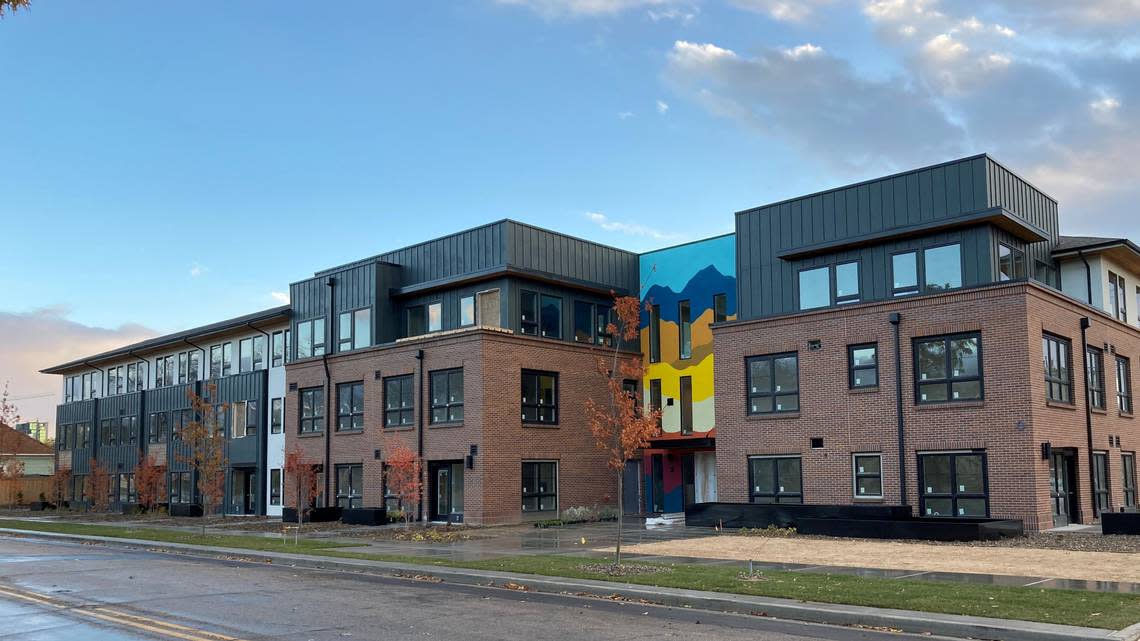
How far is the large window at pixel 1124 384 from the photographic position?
104 ft

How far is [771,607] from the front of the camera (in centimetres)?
1373

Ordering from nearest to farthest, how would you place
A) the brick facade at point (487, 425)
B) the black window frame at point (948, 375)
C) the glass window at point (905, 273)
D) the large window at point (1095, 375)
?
the black window frame at point (948, 375), the glass window at point (905, 273), the large window at point (1095, 375), the brick facade at point (487, 425)

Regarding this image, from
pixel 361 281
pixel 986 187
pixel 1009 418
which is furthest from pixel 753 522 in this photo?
pixel 361 281

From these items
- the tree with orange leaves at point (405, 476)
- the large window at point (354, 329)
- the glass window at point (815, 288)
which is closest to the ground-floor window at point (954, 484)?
the glass window at point (815, 288)

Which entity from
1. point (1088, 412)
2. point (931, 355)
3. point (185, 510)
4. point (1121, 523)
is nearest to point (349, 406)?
point (185, 510)

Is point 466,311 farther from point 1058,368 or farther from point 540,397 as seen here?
point 1058,368

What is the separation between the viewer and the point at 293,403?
41719mm

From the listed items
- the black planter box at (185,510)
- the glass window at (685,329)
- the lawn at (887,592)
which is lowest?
the black planter box at (185,510)

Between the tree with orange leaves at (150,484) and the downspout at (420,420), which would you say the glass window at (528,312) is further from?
the tree with orange leaves at (150,484)

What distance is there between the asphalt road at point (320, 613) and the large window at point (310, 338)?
21.7 metres

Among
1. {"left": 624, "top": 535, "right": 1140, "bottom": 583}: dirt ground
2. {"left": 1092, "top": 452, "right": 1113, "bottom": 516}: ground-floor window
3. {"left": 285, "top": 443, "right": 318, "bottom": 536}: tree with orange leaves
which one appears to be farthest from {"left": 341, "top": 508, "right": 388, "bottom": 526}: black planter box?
{"left": 1092, "top": 452, "right": 1113, "bottom": 516}: ground-floor window

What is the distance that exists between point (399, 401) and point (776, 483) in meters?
14.8

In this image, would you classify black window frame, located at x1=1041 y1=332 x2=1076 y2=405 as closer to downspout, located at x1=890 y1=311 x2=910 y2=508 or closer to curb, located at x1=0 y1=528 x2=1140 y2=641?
downspout, located at x1=890 y1=311 x2=910 y2=508

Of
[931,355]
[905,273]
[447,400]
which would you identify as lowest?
[447,400]
